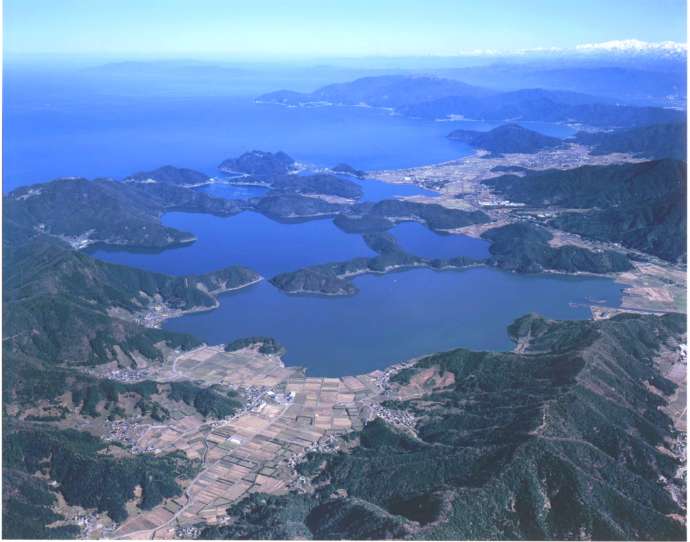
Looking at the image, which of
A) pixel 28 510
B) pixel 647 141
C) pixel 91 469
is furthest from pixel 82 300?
pixel 647 141

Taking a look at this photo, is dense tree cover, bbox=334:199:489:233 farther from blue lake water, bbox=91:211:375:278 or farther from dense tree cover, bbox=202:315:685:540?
dense tree cover, bbox=202:315:685:540

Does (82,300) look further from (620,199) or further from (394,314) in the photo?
(620,199)

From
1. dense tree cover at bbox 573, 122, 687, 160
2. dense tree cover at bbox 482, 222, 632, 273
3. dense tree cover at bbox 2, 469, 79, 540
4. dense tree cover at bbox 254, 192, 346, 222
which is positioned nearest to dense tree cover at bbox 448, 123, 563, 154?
dense tree cover at bbox 573, 122, 687, 160

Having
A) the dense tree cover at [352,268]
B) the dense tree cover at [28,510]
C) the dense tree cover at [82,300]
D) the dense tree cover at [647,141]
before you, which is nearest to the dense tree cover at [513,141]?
the dense tree cover at [647,141]

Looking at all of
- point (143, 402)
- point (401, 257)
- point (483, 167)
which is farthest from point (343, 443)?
point (483, 167)

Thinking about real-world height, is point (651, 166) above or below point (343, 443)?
above

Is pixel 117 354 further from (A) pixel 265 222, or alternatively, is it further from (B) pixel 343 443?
(A) pixel 265 222

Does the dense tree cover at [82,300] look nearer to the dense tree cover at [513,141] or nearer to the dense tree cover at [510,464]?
the dense tree cover at [510,464]
